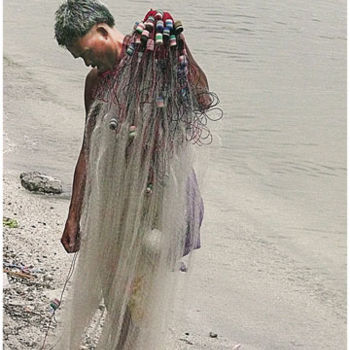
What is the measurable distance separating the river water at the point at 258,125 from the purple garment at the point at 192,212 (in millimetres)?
151

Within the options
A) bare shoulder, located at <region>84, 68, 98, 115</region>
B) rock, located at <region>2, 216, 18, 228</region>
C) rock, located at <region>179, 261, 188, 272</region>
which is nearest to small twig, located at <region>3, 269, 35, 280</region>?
rock, located at <region>2, 216, 18, 228</region>

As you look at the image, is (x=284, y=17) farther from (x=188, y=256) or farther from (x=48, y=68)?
(x=188, y=256)

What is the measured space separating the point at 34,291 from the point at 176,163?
148 cm

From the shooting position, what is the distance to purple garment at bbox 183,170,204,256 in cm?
306

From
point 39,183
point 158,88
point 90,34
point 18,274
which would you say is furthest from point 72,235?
point 39,183

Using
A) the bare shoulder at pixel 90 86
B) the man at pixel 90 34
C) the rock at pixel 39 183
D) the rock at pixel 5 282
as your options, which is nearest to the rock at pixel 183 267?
the bare shoulder at pixel 90 86

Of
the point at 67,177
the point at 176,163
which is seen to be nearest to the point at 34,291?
the point at 176,163

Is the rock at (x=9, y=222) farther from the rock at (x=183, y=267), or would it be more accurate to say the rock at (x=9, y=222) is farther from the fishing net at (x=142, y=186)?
the rock at (x=183, y=267)

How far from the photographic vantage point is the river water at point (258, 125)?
17.5ft

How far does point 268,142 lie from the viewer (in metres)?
7.68

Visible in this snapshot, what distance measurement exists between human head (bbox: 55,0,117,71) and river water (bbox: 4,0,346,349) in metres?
0.56

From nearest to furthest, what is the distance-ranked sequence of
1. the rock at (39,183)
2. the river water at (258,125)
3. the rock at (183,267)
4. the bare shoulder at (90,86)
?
1. the bare shoulder at (90,86)
2. the rock at (183,267)
3. the river water at (258,125)
4. the rock at (39,183)

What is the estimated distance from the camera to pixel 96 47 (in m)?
2.81

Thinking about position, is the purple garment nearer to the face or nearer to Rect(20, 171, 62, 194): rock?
the face
